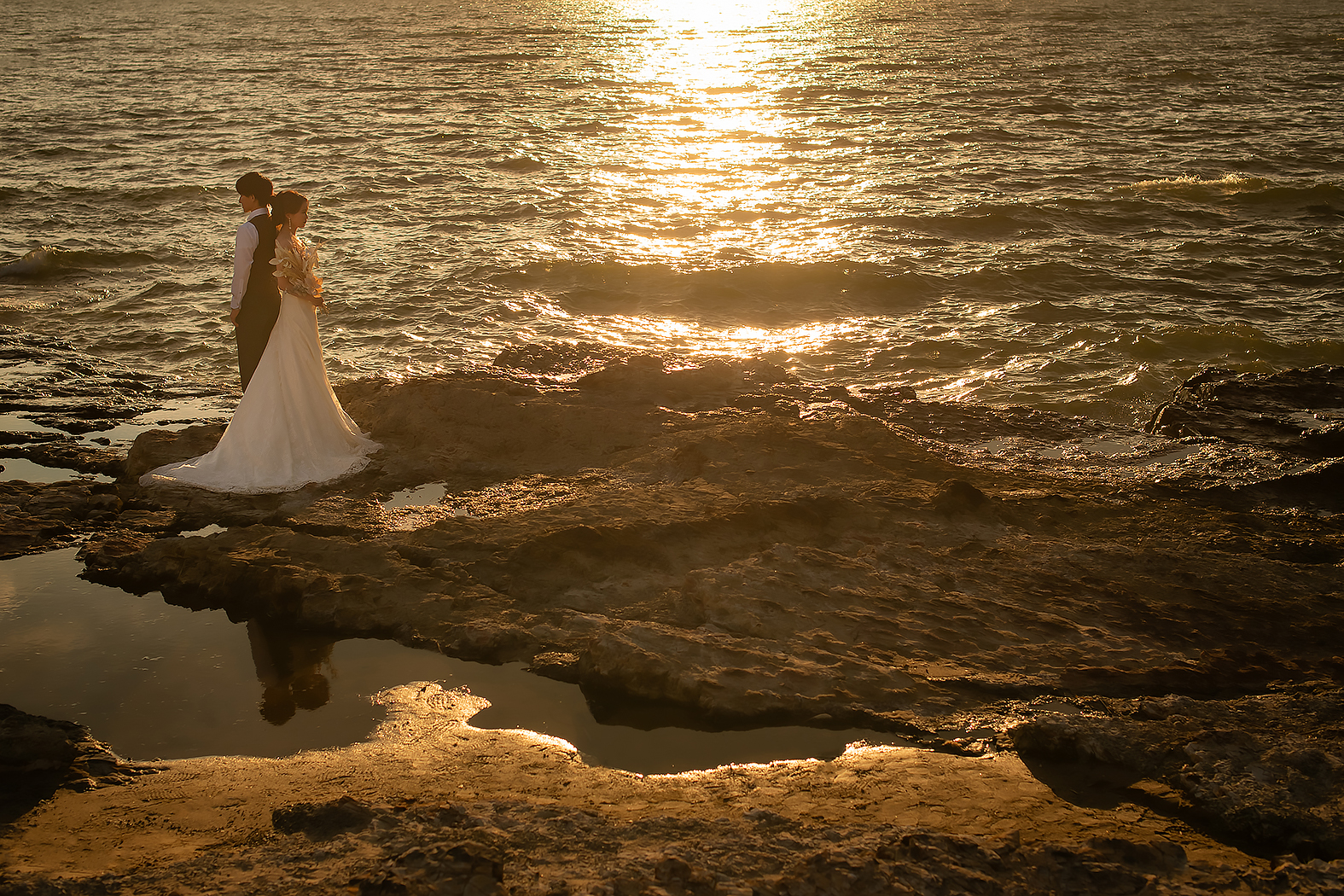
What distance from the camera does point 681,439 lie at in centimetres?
679

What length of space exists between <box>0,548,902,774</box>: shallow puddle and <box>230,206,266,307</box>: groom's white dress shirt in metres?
2.41

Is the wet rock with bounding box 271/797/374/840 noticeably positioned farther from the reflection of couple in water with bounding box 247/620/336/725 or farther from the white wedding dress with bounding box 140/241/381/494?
the white wedding dress with bounding box 140/241/381/494

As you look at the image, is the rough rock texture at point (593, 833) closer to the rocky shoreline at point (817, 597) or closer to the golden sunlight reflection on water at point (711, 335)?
the rocky shoreline at point (817, 597)

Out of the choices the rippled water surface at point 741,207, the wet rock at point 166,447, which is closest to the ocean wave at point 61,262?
the rippled water surface at point 741,207

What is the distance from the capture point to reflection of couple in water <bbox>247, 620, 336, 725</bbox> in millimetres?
4587

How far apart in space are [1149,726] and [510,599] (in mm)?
3062

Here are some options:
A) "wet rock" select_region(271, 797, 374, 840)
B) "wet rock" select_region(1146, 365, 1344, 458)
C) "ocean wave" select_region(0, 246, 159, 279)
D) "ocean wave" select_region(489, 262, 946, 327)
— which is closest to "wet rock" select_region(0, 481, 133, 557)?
"wet rock" select_region(271, 797, 374, 840)

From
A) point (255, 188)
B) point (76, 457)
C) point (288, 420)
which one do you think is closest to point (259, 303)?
point (255, 188)

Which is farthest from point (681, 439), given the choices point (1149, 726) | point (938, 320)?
point (938, 320)

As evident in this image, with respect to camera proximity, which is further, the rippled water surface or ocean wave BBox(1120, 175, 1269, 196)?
ocean wave BBox(1120, 175, 1269, 196)

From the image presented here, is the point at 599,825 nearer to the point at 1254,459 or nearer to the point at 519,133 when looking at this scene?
the point at 1254,459

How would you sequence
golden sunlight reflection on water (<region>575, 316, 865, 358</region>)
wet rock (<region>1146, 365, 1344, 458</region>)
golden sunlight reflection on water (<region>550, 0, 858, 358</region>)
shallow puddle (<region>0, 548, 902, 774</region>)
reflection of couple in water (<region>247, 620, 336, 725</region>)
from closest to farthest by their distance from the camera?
shallow puddle (<region>0, 548, 902, 774</region>), reflection of couple in water (<region>247, 620, 336, 725</region>), wet rock (<region>1146, 365, 1344, 458</region>), golden sunlight reflection on water (<region>575, 316, 865, 358</region>), golden sunlight reflection on water (<region>550, 0, 858, 358</region>)

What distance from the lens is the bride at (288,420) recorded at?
6.61 meters

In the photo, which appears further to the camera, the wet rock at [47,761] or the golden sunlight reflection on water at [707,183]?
the golden sunlight reflection on water at [707,183]
